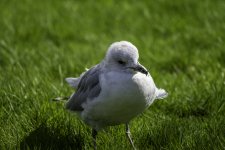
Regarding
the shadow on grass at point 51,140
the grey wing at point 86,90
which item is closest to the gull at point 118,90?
the grey wing at point 86,90

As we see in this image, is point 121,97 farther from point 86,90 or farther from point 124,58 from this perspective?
point 86,90

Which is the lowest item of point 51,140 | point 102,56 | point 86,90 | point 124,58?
point 51,140

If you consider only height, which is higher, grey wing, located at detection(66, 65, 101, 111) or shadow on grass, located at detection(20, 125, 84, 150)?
grey wing, located at detection(66, 65, 101, 111)

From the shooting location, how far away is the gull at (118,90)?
4596 mm

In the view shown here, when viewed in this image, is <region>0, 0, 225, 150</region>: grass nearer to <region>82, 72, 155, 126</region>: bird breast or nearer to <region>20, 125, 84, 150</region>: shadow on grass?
<region>20, 125, 84, 150</region>: shadow on grass

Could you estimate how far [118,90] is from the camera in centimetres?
457

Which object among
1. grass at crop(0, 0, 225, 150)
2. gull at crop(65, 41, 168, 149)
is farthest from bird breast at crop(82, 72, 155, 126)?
grass at crop(0, 0, 225, 150)

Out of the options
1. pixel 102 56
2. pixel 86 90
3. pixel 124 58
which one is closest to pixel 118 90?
pixel 124 58

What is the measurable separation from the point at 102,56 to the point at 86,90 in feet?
9.33

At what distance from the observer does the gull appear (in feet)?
15.1

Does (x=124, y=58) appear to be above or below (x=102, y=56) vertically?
above

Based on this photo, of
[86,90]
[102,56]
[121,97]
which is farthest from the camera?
[102,56]

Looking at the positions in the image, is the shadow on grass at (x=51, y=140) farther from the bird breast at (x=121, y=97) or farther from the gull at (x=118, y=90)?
the bird breast at (x=121, y=97)

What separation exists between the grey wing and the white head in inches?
8.5
